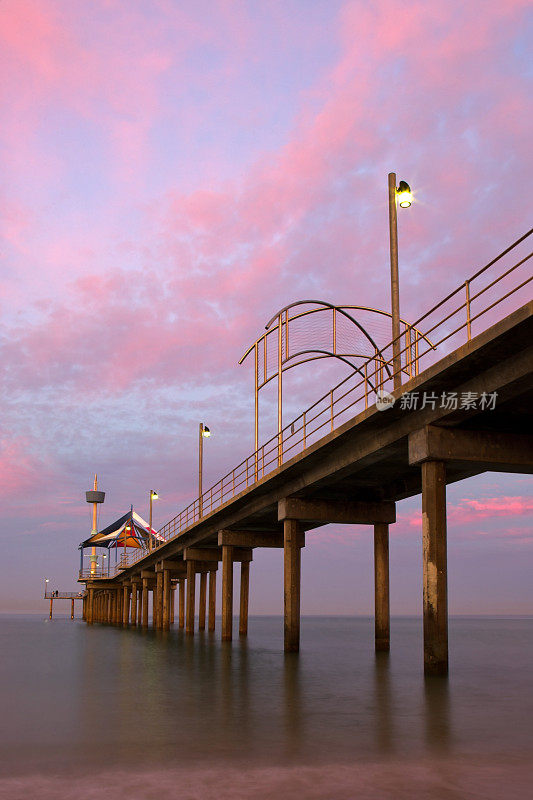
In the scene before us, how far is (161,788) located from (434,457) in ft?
43.7

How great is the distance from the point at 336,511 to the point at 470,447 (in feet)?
38.7

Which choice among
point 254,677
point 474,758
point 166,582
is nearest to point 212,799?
point 474,758

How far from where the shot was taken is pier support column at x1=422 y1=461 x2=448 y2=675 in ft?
63.5

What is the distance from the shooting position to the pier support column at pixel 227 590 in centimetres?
4188

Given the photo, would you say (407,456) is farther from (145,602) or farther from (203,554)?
(145,602)

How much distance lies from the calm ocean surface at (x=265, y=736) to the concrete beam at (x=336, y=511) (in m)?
9.09

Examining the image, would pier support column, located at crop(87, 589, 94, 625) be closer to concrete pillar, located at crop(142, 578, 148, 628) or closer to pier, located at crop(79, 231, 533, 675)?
concrete pillar, located at crop(142, 578, 148, 628)

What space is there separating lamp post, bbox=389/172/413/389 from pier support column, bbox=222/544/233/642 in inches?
841

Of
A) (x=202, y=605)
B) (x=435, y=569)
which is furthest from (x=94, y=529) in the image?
(x=435, y=569)

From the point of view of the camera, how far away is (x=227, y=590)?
42.4m

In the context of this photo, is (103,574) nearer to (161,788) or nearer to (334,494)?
(334,494)

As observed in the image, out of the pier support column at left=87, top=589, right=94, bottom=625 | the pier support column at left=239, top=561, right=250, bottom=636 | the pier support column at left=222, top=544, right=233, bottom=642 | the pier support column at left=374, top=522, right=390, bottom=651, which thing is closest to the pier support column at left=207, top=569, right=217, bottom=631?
the pier support column at left=239, top=561, right=250, bottom=636

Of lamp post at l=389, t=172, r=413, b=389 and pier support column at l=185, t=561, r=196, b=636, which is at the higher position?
lamp post at l=389, t=172, r=413, b=389

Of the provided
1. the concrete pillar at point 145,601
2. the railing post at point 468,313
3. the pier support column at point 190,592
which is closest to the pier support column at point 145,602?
the concrete pillar at point 145,601
